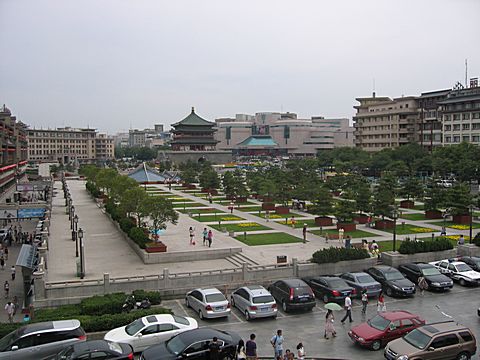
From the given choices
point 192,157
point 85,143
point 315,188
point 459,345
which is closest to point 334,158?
point 192,157

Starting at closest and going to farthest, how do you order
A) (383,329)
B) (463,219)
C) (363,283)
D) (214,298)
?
(383,329) → (214,298) → (363,283) → (463,219)

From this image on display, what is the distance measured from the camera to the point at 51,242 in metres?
34.8

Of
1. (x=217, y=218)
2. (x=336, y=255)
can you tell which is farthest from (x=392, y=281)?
(x=217, y=218)

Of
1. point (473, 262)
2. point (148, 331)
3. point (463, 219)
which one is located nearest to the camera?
point (148, 331)

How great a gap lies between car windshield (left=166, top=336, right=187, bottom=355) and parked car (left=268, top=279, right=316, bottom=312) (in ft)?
21.2

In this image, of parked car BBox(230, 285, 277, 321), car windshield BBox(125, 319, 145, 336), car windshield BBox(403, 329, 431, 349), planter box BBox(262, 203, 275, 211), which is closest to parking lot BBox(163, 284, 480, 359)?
parked car BBox(230, 285, 277, 321)

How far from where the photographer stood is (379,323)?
16.6 meters

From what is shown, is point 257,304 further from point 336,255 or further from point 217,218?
point 217,218

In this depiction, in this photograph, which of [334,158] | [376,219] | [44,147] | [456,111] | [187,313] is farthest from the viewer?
[44,147]

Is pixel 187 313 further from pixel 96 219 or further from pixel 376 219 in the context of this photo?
pixel 96 219

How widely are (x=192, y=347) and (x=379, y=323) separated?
6.42m

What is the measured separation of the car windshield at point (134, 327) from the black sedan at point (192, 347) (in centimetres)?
131

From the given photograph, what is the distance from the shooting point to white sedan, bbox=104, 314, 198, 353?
15.7 m

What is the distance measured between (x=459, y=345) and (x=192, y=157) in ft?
400
